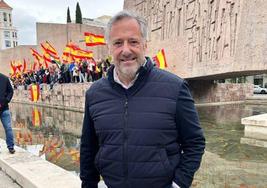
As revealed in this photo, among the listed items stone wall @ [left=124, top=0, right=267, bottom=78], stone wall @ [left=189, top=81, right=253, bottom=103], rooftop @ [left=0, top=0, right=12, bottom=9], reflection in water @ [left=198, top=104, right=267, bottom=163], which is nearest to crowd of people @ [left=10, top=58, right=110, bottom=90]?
stone wall @ [left=124, top=0, right=267, bottom=78]

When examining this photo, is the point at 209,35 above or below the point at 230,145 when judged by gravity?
above

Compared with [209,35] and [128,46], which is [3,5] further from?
[128,46]

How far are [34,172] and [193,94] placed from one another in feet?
54.6

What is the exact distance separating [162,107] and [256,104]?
21330 millimetres

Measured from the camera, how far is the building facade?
73.1m

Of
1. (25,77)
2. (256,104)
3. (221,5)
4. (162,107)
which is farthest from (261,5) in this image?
(25,77)

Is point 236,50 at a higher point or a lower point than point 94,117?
higher

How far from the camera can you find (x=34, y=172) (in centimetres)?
380

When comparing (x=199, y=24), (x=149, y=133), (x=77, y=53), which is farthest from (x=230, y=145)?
(x=77, y=53)

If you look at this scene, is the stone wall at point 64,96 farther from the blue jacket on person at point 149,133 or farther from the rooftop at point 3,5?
the rooftop at point 3,5

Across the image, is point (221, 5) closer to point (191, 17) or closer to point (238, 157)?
point (191, 17)

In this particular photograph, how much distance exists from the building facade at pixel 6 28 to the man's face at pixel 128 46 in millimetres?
77568

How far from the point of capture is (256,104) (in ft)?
69.9

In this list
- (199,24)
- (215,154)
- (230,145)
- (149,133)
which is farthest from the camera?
(199,24)
